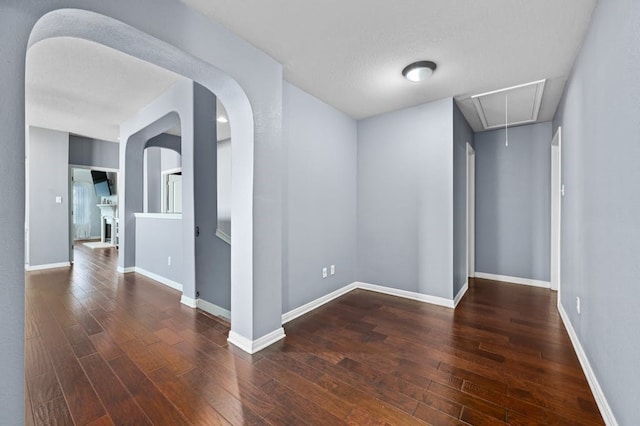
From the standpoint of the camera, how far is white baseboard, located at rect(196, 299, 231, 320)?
2879mm

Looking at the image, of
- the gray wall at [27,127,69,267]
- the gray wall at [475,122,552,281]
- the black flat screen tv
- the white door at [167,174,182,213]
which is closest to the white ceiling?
the gray wall at [475,122,552,281]

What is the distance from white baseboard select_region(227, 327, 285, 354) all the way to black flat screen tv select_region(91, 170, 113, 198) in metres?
10.0

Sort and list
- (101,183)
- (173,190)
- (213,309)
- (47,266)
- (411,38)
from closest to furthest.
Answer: (411,38), (213,309), (47,266), (173,190), (101,183)

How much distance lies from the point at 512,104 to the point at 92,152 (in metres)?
8.10

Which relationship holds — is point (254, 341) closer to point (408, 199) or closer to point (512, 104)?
point (408, 199)

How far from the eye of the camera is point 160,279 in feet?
13.5

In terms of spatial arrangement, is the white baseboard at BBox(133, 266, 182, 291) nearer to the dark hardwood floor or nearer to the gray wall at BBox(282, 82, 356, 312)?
the dark hardwood floor

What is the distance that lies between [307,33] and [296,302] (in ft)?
8.31

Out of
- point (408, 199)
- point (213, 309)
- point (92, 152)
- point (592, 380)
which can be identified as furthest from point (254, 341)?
point (92, 152)

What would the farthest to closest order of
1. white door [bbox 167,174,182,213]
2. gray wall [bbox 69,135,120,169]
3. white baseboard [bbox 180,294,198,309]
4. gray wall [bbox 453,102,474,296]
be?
white door [bbox 167,174,182,213], gray wall [bbox 69,135,120,169], gray wall [bbox 453,102,474,296], white baseboard [bbox 180,294,198,309]

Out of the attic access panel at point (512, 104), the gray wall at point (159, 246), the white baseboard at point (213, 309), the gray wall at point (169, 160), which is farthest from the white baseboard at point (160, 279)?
the attic access panel at point (512, 104)

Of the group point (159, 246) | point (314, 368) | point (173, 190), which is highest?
point (173, 190)

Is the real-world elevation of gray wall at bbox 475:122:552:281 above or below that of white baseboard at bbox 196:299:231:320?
above

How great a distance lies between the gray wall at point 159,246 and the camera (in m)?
3.81
